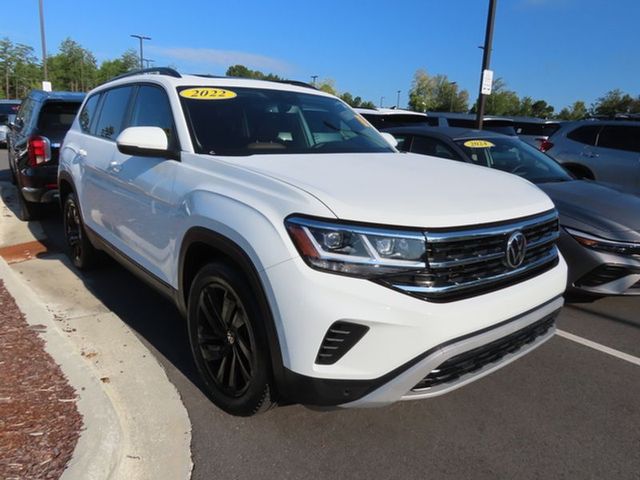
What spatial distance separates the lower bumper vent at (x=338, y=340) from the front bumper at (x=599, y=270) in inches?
110

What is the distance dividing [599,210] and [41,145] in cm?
645

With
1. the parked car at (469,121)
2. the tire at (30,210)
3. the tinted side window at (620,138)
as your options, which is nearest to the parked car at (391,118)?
the parked car at (469,121)

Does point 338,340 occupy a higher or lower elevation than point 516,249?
lower

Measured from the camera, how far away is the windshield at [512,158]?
568 cm

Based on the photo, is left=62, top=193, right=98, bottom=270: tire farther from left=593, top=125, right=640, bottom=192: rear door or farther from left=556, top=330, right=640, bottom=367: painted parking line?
left=593, top=125, right=640, bottom=192: rear door

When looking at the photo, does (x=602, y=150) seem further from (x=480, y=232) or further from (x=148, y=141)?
(x=148, y=141)

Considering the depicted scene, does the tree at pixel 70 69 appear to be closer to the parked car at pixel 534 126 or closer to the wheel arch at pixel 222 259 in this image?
the parked car at pixel 534 126

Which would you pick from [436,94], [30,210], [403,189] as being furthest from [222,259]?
[436,94]

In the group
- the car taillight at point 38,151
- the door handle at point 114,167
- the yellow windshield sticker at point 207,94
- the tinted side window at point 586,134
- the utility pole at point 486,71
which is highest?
the utility pole at point 486,71

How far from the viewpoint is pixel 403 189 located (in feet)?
8.63

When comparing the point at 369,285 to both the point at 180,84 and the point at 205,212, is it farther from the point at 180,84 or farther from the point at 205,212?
the point at 180,84

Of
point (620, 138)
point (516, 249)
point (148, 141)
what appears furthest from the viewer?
point (620, 138)

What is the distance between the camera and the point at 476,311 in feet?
7.87

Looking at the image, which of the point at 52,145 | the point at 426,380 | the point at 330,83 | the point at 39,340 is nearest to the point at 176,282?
the point at 39,340
